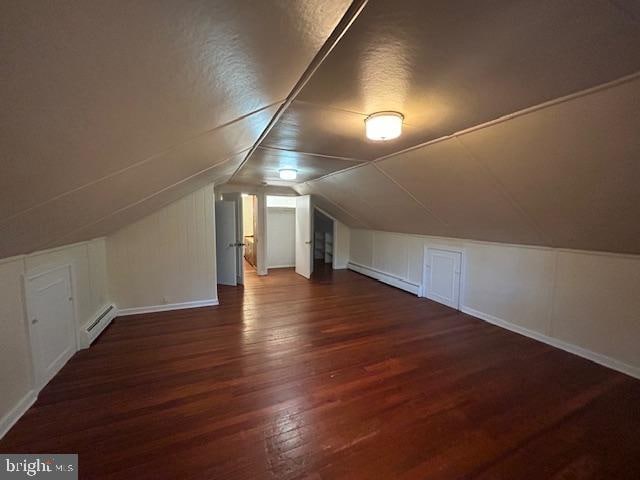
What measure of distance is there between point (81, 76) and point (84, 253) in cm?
317

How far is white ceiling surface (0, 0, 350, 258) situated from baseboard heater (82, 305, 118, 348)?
168cm

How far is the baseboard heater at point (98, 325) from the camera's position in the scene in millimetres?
2834

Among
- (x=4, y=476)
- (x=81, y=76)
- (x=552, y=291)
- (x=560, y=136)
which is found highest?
(x=560, y=136)

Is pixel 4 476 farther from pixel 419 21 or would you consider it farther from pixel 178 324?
pixel 419 21

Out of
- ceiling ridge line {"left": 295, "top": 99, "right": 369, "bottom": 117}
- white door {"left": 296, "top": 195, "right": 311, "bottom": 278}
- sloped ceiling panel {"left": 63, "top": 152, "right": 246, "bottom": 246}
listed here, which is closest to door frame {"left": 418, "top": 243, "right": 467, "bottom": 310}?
white door {"left": 296, "top": 195, "right": 311, "bottom": 278}

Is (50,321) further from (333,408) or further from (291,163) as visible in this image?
(291,163)

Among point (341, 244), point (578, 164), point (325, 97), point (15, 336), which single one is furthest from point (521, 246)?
point (15, 336)

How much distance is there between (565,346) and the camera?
2.88m

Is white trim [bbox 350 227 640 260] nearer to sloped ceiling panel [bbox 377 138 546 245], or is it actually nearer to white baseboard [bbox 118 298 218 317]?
sloped ceiling panel [bbox 377 138 546 245]

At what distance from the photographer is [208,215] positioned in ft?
13.4

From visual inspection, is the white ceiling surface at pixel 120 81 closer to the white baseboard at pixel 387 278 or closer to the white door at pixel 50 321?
the white door at pixel 50 321

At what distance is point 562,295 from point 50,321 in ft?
16.3

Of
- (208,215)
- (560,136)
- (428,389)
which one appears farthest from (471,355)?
(208,215)

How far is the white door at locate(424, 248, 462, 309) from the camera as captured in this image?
13.5 ft
